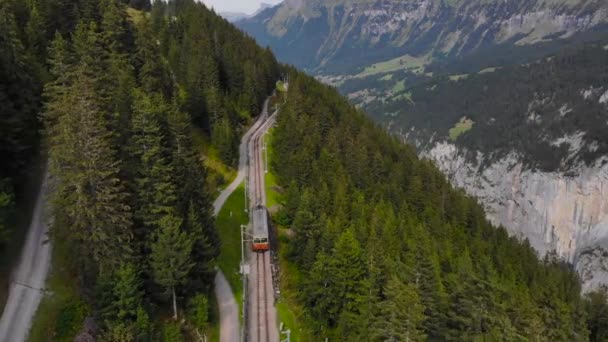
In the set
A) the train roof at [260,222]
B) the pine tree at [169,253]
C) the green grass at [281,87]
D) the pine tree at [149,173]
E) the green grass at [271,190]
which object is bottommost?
the pine tree at [169,253]

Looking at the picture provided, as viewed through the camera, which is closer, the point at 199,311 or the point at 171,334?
A: the point at 171,334

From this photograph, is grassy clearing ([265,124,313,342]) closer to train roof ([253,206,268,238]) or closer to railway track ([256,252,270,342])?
railway track ([256,252,270,342])

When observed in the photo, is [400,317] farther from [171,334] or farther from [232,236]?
[232,236]

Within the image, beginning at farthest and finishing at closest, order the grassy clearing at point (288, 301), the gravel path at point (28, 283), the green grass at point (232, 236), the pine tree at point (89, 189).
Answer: the green grass at point (232, 236), the grassy clearing at point (288, 301), the gravel path at point (28, 283), the pine tree at point (89, 189)

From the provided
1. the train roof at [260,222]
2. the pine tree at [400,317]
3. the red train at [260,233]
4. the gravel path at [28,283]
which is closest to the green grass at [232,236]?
the red train at [260,233]

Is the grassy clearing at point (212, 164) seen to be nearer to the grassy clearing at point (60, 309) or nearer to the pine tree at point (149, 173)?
the pine tree at point (149, 173)

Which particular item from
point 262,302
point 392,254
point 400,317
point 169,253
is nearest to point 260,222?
point 262,302

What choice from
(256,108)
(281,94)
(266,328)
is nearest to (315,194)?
(266,328)
